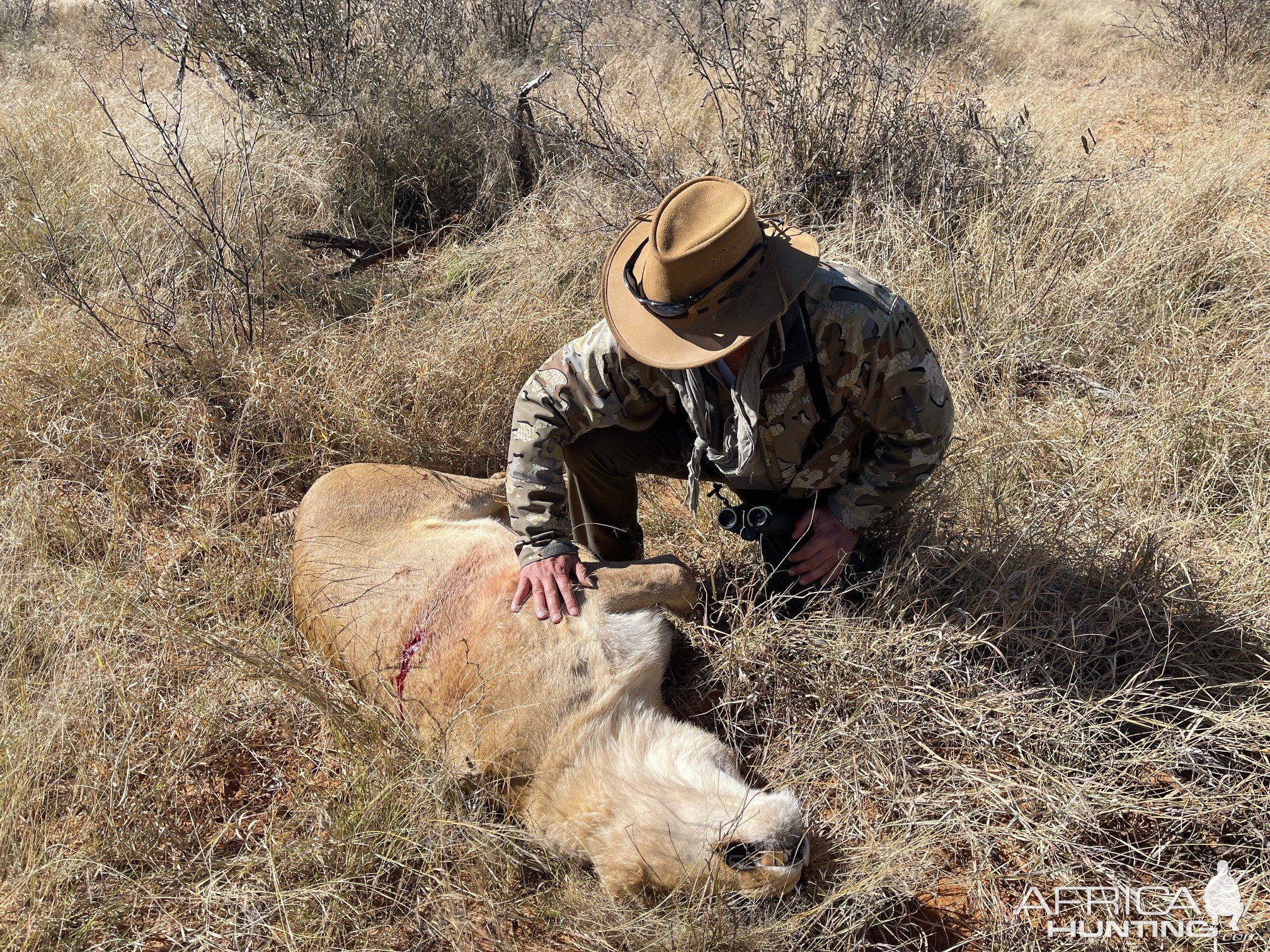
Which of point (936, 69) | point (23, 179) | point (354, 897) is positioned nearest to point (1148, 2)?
point (936, 69)

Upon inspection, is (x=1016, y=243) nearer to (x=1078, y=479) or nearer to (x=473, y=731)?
(x=1078, y=479)

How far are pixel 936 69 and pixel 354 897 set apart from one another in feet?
22.9

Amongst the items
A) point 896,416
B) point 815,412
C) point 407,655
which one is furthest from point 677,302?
point 407,655

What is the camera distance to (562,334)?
4215 mm

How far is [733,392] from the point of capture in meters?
2.60

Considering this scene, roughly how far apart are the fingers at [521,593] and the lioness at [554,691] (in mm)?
38

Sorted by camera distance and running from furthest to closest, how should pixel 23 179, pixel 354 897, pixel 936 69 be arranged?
pixel 936 69, pixel 23 179, pixel 354 897

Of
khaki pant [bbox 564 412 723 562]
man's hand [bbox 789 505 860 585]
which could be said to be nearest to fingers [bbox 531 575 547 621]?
khaki pant [bbox 564 412 723 562]

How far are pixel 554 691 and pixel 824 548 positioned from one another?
0.99m

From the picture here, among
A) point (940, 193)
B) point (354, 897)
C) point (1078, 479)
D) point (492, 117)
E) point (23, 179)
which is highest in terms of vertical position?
point (23, 179)

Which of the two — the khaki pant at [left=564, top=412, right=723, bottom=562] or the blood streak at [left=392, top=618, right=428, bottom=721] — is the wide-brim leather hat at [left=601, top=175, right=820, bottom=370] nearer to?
the khaki pant at [left=564, top=412, right=723, bottom=562]

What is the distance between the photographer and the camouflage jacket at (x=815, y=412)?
2.54m

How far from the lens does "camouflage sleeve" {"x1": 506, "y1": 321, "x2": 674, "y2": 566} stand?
9.36 ft

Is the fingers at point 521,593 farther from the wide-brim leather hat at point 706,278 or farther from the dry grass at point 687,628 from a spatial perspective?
the wide-brim leather hat at point 706,278
